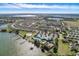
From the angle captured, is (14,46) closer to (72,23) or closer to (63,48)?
(63,48)

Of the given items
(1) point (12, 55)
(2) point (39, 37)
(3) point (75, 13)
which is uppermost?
(3) point (75, 13)

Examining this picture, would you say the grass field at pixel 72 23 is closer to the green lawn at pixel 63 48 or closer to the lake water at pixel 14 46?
the green lawn at pixel 63 48

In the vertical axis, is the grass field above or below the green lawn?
above

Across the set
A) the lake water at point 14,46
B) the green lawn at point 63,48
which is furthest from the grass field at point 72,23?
the lake water at point 14,46

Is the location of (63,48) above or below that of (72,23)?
below

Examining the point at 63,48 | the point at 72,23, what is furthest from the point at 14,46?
the point at 72,23

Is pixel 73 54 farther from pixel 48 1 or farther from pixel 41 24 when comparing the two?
pixel 48 1

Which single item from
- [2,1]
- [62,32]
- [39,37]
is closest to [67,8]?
[62,32]

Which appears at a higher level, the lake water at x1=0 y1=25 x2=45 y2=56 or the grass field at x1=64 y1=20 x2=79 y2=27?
the grass field at x1=64 y1=20 x2=79 y2=27

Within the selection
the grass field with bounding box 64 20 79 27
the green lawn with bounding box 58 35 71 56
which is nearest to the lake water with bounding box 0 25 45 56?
the green lawn with bounding box 58 35 71 56

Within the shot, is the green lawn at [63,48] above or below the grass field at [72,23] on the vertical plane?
below

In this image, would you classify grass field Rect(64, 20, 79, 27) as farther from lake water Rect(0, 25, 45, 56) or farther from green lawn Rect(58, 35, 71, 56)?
lake water Rect(0, 25, 45, 56)
